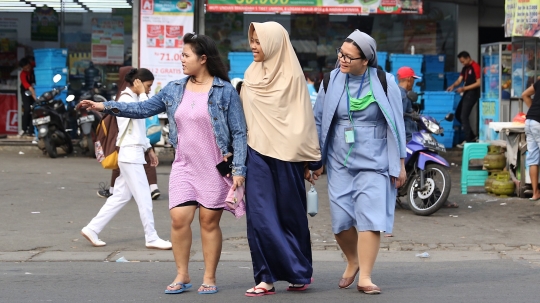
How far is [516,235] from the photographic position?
8914 millimetres

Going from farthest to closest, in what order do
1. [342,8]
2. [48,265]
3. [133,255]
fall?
[342,8], [133,255], [48,265]

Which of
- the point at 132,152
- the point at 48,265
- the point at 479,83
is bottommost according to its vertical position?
the point at 48,265

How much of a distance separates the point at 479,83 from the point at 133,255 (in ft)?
33.0

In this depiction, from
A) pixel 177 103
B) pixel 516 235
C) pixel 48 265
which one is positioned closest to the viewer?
pixel 177 103

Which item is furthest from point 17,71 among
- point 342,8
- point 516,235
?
point 516,235

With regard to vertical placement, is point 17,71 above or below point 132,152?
above

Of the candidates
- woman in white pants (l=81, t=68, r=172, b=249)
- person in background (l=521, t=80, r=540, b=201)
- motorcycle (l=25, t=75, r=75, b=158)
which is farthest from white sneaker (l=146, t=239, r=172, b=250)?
motorcycle (l=25, t=75, r=75, b=158)

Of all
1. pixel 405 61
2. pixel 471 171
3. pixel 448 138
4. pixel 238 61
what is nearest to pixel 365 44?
pixel 471 171

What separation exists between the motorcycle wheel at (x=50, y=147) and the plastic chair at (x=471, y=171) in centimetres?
723

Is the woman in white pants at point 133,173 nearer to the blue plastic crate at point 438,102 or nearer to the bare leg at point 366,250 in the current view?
the bare leg at point 366,250

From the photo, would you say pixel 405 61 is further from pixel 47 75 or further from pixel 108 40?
pixel 47 75

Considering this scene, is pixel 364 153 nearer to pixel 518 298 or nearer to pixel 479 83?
pixel 518 298

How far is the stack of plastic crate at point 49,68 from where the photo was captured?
1667 cm

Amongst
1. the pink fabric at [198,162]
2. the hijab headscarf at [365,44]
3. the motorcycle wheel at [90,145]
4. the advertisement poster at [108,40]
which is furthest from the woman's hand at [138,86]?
the advertisement poster at [108,40]
